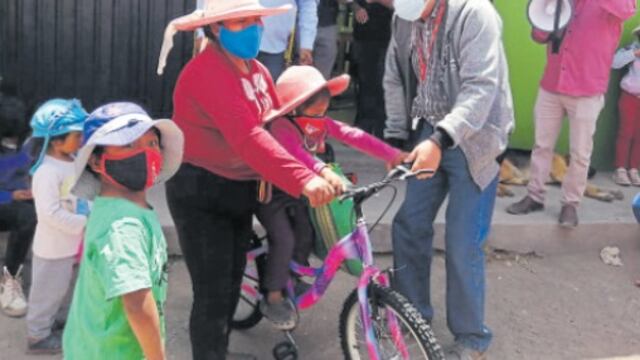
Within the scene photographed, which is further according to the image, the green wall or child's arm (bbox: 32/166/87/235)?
the green wall

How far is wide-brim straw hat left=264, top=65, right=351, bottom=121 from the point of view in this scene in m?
3.38

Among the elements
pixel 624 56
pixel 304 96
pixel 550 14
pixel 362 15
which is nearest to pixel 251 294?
pixel 304 96

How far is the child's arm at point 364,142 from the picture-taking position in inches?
139

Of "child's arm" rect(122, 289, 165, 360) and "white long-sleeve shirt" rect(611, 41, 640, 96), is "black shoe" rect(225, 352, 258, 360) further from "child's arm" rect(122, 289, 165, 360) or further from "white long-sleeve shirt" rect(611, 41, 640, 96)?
"white long-sleeve shirt" rect(611, 41, 640, 96)

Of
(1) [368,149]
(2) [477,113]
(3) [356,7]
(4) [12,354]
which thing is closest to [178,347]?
(4) [12,354]

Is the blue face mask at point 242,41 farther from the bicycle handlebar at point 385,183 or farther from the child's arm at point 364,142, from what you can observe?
the bicycle handlebar at point 385,183

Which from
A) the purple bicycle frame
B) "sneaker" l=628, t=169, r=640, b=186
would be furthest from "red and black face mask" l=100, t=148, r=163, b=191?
→ "sneaker" l=628, t=169, r=640, b=186

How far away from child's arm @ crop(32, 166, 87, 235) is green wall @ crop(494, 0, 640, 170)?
4.01m

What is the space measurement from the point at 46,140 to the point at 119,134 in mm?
1611


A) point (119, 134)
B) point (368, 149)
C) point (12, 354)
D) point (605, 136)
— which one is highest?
point (119, 134)

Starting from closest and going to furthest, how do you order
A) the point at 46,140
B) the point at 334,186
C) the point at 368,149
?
the point at 334,186
the point at 368,149
the point at 46,140

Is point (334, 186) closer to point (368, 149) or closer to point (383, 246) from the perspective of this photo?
point (368, 149)

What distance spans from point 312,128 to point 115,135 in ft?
3.84

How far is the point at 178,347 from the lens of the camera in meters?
4.23
